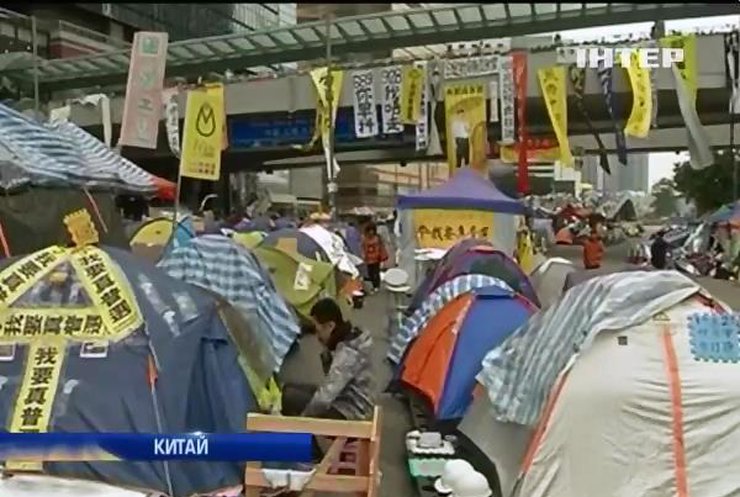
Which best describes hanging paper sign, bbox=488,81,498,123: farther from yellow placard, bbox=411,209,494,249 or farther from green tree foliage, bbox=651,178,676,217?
green tree foliage, bbox=651,178,676,217

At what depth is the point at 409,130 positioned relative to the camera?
26.7 metres

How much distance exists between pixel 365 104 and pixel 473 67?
3.03m

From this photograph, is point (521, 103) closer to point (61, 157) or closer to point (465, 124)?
point (465, 124)

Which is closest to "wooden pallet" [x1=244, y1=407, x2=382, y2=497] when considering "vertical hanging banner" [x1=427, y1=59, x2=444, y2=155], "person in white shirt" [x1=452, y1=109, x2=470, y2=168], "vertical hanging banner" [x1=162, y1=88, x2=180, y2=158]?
"person in white shirt" [x1=452, y1=109, x2=470, y2=168]

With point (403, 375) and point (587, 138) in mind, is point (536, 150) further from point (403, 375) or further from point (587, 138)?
point (403, 375)

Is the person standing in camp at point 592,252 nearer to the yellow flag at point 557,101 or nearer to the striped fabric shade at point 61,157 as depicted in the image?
the yellow flag at point 557,101

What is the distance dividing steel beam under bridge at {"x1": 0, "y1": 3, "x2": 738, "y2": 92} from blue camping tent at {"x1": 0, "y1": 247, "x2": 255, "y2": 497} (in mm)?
19967

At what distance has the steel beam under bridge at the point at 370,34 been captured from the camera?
80.4 ft

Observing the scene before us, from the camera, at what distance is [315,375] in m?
7.61

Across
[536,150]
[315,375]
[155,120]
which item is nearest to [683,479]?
[315,375]

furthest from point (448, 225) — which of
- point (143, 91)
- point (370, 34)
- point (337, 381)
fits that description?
point (370, 34)

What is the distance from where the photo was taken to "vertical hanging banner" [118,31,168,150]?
9211 mm

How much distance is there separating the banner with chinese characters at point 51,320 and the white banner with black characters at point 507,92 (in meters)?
17.7

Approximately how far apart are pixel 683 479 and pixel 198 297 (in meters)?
2.83
